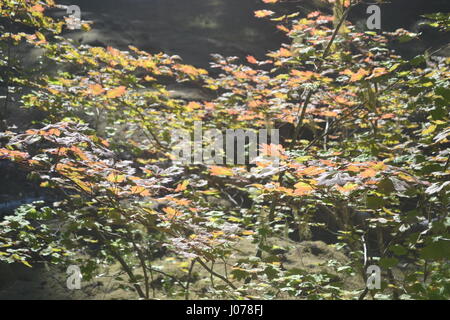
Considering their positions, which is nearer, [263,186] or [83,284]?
[263,186]

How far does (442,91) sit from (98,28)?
9271mm

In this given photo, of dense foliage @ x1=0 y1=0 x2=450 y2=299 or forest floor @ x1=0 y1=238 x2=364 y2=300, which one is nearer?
dense foliage @ x1=0 y1=0 x2=450 y2=299

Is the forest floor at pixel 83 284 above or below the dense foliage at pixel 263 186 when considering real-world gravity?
below

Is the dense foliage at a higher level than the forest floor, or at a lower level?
higher

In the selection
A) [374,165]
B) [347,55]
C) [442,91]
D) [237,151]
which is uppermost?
[347,55]

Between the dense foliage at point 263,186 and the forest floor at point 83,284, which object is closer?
the dense foliage at point 263,186

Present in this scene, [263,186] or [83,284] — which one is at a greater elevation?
[263,186]

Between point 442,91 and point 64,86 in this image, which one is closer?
point 442,91

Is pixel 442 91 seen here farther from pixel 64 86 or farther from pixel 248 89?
pixel 64 86
